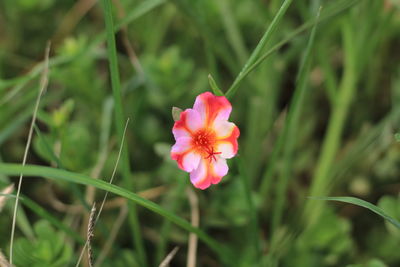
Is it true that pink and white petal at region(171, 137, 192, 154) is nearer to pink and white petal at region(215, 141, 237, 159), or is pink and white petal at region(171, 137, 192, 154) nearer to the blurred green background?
pink and white petal at region(215, 141, 237, 159)

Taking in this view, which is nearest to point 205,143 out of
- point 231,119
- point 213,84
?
point 213,84

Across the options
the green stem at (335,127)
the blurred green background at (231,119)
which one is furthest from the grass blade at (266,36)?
the green stem at (335,127)

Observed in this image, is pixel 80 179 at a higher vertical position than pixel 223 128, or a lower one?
lower

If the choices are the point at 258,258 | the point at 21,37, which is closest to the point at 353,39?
the point at 258,258

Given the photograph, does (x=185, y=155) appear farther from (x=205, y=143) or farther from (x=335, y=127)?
(x=335, y=127)

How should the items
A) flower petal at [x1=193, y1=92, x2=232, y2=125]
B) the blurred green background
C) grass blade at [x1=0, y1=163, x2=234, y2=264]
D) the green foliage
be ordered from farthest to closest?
the blurred green background → the green foliage → flower petal at [x1=193, y1=92, x2=232, y2=125] → grass blade at [x1=0, y1=163, x2=234, y2=264]

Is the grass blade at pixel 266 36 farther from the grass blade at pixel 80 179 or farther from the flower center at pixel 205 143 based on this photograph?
the grass blade at pixel 80 179

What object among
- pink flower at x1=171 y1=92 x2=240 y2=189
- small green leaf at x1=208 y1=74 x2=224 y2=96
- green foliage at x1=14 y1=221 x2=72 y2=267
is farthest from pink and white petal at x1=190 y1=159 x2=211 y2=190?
green foliage at x1=14 y1=221 x2=72 y2=267
